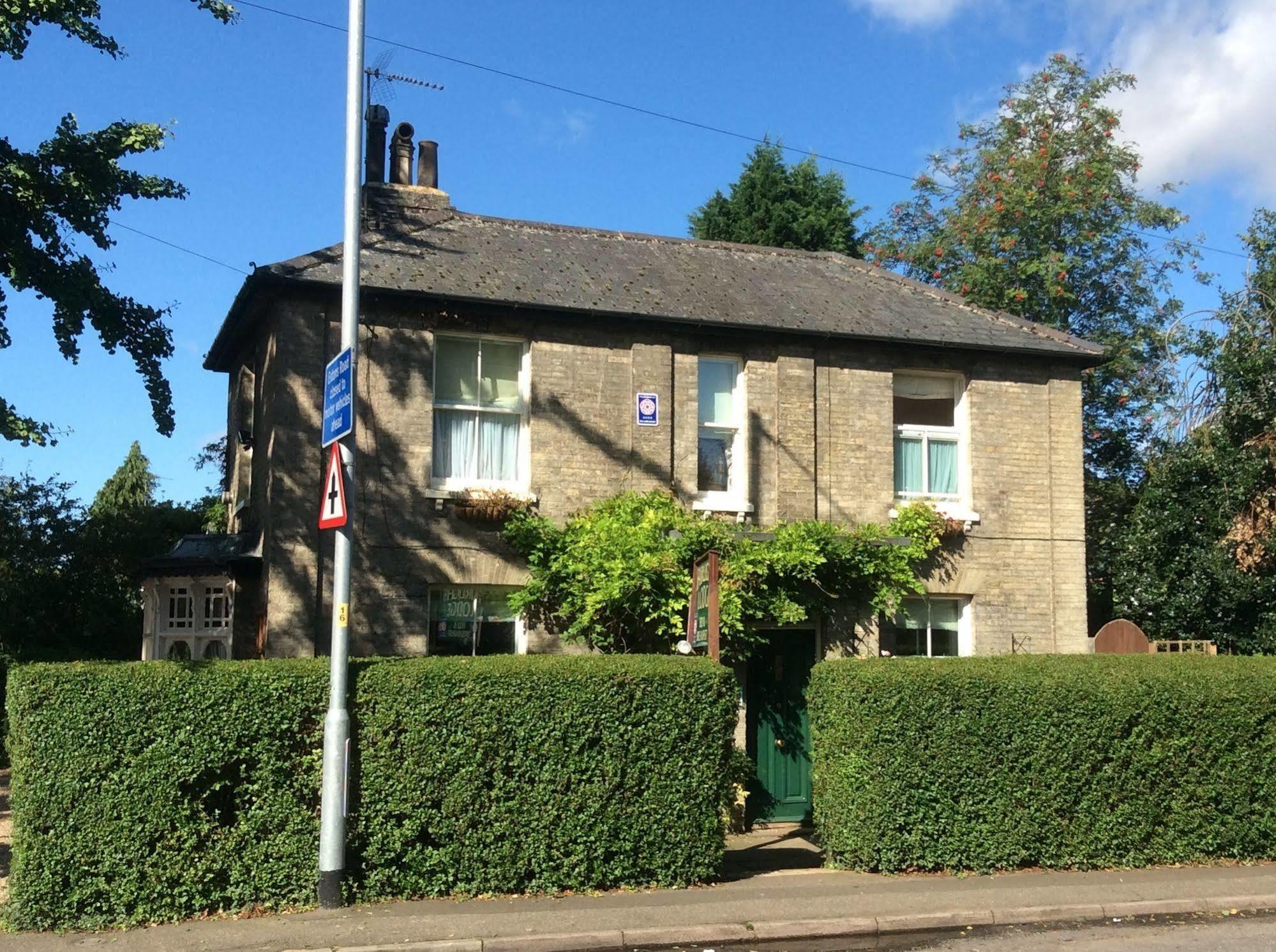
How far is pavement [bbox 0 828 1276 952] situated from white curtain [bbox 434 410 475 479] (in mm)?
5375

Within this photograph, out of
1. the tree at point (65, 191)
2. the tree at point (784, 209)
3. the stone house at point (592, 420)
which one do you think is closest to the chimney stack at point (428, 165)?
the stone house at point (592, 420)

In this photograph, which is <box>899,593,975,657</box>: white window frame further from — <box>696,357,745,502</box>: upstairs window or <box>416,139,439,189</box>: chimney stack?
<box>416,139,439,189</box>: chimney stack

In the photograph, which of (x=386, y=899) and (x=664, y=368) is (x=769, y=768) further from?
(x=386, y=899)

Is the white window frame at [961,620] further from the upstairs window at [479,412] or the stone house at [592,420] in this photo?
the upstairs window at [479,412]

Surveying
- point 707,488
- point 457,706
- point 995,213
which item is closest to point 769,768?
point 707,488

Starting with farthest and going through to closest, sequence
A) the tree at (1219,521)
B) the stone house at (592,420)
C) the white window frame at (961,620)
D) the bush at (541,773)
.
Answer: the tree at (1219,521) < the white window frame at (961,620) < the stone house at (592,420) < the bush at (541,773)

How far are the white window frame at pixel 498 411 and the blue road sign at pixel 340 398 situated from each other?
3.69 metres

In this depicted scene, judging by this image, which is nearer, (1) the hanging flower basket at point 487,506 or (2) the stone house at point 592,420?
(2) the stone house at point 592,420

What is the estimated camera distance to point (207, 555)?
1377cm

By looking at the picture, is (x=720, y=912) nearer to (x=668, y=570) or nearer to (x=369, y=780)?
(x=369, y=780)

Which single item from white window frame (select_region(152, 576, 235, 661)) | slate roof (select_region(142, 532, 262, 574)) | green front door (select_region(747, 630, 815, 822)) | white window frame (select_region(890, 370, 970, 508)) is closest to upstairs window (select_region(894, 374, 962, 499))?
white window frame (select_region(890, 370, 970, 508))

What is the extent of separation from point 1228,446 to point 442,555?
12292mm

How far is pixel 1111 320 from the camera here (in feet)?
82.6

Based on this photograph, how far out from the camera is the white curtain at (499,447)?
14109 mm
